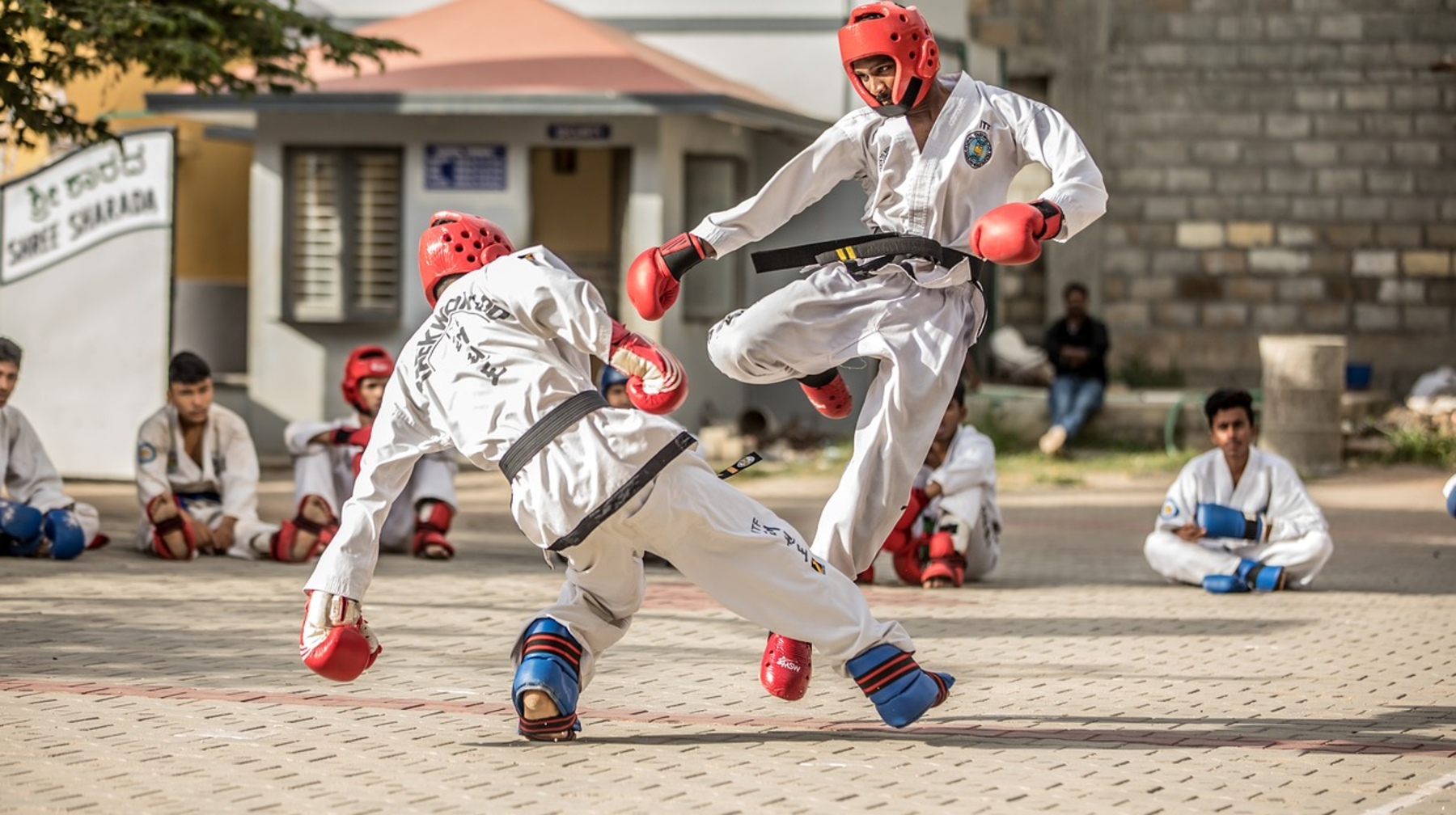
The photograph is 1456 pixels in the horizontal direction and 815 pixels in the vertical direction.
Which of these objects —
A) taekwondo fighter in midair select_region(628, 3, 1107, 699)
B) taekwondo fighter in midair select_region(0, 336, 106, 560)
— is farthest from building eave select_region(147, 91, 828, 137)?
taekwondo fighter in midair select_region(628, 3, 1107, 699)

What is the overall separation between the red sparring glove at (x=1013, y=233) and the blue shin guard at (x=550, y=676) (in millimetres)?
1643

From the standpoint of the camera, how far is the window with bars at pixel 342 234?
1722 centimetres

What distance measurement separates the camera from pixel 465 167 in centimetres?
1712

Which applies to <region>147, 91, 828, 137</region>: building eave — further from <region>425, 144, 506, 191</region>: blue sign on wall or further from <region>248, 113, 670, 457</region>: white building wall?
<region>425, 144, 506, 191</region>: blue sign on wall

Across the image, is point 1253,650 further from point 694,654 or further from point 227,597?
point 227,597

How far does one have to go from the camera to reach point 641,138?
663 inches

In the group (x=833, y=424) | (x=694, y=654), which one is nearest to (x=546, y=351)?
(x=694, y=654)

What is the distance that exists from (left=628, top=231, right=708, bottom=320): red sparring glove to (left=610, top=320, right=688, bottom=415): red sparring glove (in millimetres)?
841

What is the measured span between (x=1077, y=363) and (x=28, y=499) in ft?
34.6

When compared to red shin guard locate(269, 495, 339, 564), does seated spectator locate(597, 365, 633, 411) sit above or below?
above

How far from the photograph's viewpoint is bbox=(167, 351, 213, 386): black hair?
405 inches

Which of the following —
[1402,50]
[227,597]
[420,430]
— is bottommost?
[227,597]

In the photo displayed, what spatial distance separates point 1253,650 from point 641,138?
10.3 metres

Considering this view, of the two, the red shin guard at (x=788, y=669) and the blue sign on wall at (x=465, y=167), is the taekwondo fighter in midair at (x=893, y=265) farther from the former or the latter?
the blue sign on wall at (x=465, y=167)
